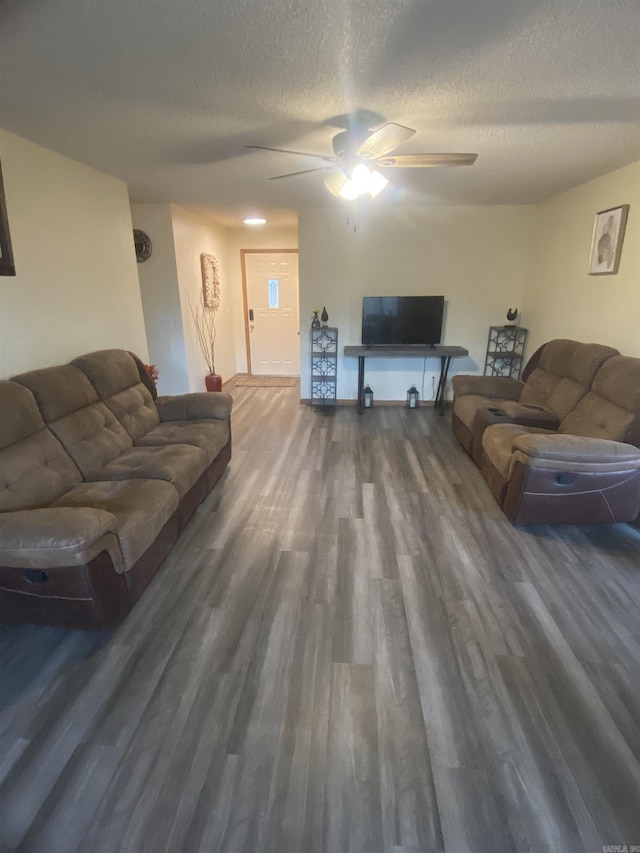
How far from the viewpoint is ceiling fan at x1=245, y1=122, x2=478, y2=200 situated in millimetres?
2186

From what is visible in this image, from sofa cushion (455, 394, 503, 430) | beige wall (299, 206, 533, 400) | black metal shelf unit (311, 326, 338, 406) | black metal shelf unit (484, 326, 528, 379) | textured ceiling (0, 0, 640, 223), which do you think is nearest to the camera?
textured ceiling (0, 0, 640, 223)

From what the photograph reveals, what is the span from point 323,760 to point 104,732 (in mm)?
796

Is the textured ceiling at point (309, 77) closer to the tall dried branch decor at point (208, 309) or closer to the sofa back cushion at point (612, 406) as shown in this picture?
the sofa back cushion at point (612, 406)

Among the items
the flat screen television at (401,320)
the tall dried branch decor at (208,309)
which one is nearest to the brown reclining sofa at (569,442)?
the flat screen television at (401,320)

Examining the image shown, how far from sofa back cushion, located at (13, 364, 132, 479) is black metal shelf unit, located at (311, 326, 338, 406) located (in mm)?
2959

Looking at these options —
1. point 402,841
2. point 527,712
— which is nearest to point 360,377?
point 527,712

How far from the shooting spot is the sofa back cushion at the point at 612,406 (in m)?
2.68

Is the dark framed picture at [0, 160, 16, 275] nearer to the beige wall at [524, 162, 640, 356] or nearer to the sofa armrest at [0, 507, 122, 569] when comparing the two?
the sofa armrest at [0, 507, 122, 569]

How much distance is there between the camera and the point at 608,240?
138 inches

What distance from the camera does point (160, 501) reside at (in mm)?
2250

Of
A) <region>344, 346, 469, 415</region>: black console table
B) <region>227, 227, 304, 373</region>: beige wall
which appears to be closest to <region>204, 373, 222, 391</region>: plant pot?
<region>227, 227, 304, 373</region>: beige wall

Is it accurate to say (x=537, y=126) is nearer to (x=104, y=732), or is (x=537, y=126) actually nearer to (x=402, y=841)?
(x=402, y=841)

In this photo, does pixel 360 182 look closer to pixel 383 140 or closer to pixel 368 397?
pixel 383 140

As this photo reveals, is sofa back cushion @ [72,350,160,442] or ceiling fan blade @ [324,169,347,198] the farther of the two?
sofa back cushion @ [72,350,160,442]
